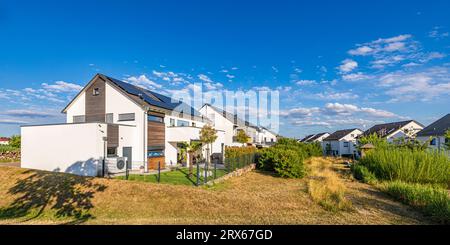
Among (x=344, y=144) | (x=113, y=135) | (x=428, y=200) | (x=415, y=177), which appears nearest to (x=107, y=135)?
(x=113, y=135)

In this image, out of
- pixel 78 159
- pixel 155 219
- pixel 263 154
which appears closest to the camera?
pixel 155 219

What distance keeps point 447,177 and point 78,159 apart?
73.5 ft

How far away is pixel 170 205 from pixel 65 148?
1027cm

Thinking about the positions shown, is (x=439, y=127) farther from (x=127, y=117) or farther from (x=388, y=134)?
(x=127, y=117)

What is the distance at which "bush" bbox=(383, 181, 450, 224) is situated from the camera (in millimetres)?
7996

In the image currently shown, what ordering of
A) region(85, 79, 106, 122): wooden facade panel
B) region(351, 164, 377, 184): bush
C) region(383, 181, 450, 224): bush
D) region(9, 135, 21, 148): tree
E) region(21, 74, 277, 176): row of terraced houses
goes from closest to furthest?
region(383, 181, 450, 224): bush < region(21, 74, 277, 176): row of terraced houses < region(351, 164, 377, 184): bush < region(85, 79, 106, 122): wooden facade panel < region(9, 135, 21, 148): tree

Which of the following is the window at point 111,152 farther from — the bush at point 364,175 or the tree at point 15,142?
the tree at point 15,142

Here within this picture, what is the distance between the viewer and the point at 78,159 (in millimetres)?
A: 15070

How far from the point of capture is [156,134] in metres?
19.9

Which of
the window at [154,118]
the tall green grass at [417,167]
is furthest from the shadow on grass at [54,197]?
the tall green grass at [417,167]

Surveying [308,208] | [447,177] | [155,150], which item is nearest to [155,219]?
[308,208]

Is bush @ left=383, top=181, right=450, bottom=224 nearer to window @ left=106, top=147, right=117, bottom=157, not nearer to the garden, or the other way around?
the garden

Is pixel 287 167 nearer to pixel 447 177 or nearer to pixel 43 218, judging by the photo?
pixel 447 177

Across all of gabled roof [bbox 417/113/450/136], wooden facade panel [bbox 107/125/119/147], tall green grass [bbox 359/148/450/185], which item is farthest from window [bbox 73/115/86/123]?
gabled roof [bbox 417/113/450/136]
